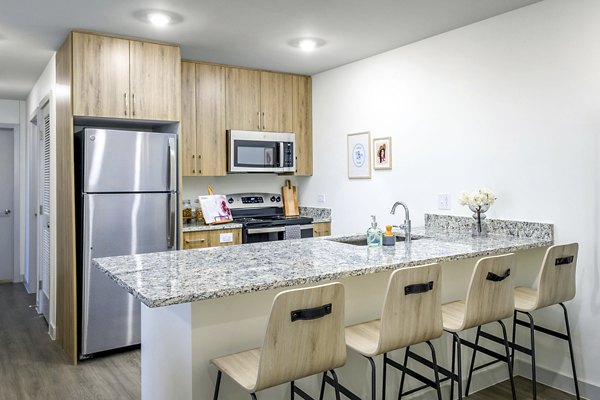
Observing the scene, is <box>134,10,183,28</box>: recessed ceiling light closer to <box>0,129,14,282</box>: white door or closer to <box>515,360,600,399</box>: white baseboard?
<box>515,360,600,399</box>: white baseboard

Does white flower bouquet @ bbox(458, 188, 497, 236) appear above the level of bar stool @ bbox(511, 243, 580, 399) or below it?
above

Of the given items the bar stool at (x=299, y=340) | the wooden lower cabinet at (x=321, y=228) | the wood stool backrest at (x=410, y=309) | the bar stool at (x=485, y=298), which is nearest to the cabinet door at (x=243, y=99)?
the wooden lower cabinet at (x=321, y=228)

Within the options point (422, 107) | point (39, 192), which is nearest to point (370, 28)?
point (422, 107)

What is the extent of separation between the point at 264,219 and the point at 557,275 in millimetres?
2861

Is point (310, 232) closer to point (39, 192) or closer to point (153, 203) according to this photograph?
point (153, 203)

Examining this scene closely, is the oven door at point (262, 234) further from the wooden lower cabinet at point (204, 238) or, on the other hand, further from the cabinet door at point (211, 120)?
the cabinet door at point (211, 120)

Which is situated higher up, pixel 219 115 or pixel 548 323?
pixel 219 115

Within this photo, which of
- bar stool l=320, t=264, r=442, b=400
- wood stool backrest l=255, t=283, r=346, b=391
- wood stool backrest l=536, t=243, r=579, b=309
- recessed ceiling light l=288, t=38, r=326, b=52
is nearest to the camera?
wood stool backrest l=255, t=283, r=346, b=391

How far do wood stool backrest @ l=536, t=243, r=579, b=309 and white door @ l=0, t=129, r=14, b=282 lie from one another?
247 inches

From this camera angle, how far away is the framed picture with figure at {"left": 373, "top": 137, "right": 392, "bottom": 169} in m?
4.06

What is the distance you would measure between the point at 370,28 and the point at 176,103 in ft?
5.27

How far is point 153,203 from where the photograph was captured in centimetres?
368

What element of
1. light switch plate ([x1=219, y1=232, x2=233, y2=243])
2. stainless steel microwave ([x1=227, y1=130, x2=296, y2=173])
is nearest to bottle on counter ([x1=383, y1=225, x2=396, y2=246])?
light switch plate ([x1=219, y1=232, x2=233, y2=243])

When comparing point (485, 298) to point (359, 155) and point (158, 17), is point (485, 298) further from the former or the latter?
point (158, 17)
